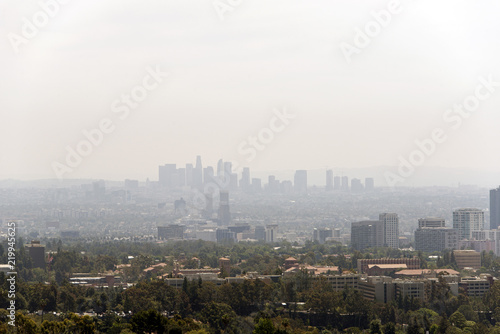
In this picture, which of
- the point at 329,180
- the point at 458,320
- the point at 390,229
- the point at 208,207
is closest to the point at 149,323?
the point at 458,320

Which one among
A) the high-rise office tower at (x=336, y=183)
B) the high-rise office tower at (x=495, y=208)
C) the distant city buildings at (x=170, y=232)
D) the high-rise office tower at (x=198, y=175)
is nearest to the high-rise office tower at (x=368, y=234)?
the high-rise office tower at (x=495, y=208)

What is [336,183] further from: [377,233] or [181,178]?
[377,233]

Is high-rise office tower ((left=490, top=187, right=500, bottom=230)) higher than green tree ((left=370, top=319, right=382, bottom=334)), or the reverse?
high-rise office tower ((left=490, top=187, right=500, bottom=230))

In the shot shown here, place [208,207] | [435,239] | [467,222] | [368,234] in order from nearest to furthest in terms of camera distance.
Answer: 1. [435,239]
2. [368,234]
3. [467,222]
4. [208,207]

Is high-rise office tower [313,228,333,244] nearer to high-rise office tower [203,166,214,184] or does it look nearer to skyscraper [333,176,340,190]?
high-rise office tower [203,166,214,184]

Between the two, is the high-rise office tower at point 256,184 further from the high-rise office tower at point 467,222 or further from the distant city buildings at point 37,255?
the distant city buildings at point 37,255

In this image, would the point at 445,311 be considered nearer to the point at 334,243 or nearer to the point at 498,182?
the point at 334,243

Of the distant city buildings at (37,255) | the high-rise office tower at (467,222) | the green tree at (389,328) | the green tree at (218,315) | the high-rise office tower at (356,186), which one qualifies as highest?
the high-rise office tower at (356,186)

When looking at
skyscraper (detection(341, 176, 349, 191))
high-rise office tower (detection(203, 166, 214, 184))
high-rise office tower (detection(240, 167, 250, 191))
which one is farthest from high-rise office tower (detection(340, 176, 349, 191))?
high-rise office tower (detection(203, 166, 214, 184))

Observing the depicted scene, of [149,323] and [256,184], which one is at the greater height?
[256,184]
